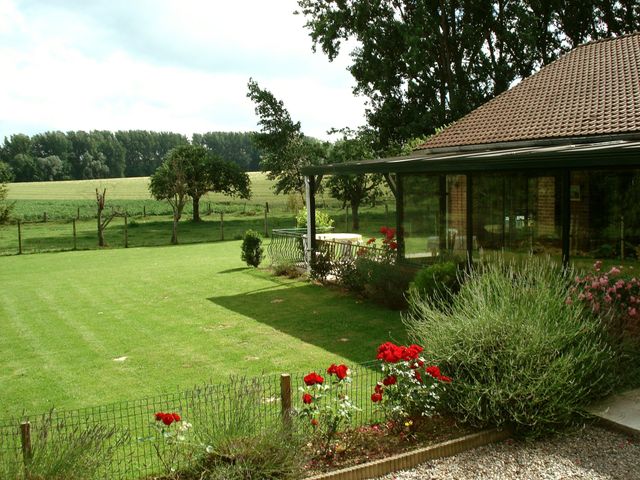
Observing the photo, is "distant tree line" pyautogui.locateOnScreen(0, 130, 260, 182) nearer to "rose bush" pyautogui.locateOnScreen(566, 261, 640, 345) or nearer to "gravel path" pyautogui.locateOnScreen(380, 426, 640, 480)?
"rose bush" pyautogui.locateOnScreen(566, 261, 640, 345)

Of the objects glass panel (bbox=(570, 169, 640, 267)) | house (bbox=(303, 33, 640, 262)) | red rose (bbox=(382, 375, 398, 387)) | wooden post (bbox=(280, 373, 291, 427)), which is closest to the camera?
wooden post (bbox=(280, 373, 291, 427))

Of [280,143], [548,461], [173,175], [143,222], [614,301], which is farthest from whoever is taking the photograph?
[280,143]

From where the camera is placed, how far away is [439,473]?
4938mm

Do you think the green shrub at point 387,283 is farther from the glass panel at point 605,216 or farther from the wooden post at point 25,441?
the wooden post at point 25,441

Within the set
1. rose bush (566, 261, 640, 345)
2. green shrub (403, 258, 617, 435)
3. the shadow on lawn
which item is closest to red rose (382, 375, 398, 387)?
green shrub (403, 258, 617, 435)

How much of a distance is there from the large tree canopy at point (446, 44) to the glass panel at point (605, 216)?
20.7 metres

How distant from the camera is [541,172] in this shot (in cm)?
991

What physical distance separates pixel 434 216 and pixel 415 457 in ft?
25.6

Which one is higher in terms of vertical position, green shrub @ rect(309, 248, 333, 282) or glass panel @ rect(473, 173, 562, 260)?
glass panel @ rect(473, 173, 562, 260)

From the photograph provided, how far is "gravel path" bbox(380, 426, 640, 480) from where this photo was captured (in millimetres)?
4859

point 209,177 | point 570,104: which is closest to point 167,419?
point 570,104

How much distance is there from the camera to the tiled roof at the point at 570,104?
518 inches

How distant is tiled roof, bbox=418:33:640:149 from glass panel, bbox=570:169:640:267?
11.2 ft

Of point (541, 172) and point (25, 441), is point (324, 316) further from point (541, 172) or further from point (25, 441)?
point (25, 441)
